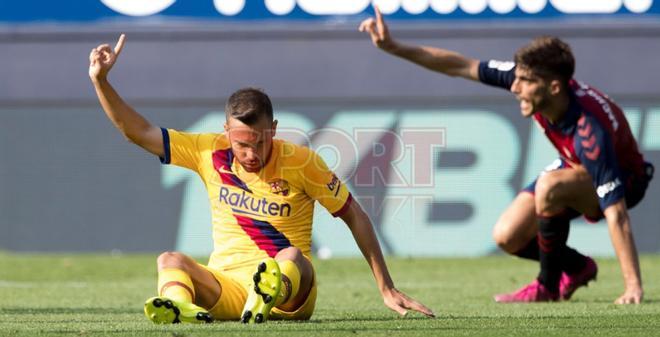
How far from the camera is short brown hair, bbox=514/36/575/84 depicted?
777 cm

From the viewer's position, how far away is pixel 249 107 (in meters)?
6.59

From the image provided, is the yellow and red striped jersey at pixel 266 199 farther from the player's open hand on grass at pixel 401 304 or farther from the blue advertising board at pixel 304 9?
the blue advertising board at pixel 304 9

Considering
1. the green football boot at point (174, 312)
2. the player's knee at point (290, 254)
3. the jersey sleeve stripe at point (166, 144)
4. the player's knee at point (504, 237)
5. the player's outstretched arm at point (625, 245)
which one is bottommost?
the player's knee at point (504, 237)

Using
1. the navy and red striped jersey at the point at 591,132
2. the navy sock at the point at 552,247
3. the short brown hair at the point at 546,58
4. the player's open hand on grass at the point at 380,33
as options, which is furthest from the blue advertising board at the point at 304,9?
the player's open hand on grass at the point at 380,33

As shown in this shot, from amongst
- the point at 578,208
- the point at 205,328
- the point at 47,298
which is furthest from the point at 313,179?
the point at 47,298

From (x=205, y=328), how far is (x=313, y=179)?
42.0 inches

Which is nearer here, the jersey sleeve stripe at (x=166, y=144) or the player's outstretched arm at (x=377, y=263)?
the player's outstretched arm at (x=377, y=263)

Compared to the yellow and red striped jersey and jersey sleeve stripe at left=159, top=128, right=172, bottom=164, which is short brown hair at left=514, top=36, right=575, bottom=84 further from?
jersey sleeve stripe at left=159, top=128, right=172, bottom=164

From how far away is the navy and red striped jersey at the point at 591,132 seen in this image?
26.1 ft

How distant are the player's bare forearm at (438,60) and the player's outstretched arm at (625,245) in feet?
3.85

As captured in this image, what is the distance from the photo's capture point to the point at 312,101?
1595 centimetres

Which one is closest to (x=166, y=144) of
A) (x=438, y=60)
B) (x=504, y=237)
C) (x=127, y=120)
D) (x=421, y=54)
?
(x=127, y=120)

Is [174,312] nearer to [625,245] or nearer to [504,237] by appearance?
[625,245]

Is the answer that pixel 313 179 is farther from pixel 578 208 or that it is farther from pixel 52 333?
pixel 578 208
